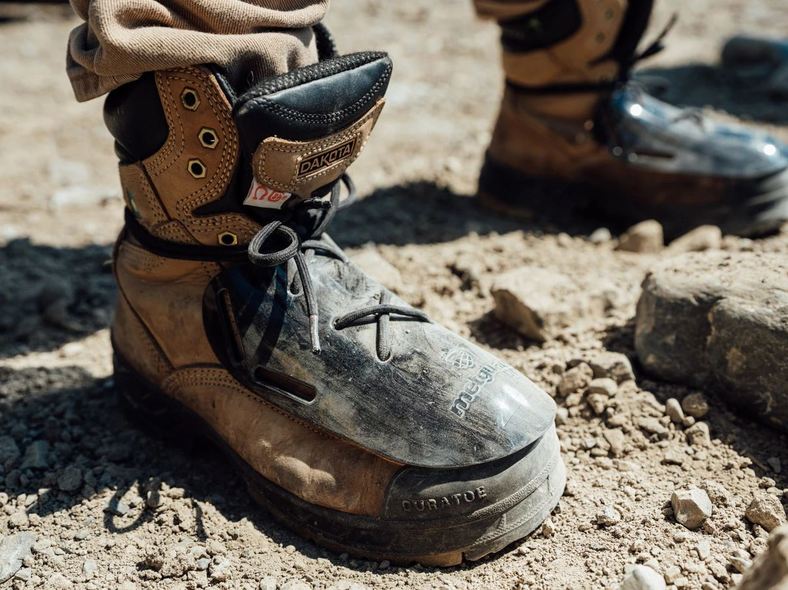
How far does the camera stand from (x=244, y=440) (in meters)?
1.54

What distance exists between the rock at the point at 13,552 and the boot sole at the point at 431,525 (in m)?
0.38

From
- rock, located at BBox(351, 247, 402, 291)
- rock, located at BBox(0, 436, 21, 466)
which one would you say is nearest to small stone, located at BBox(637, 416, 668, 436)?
rock, located at BBox(351, 247, 402, 291)

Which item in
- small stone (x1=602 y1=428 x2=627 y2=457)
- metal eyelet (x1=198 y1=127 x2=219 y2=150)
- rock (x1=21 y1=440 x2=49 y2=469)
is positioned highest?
metal eyelet (x1=198 y1=127 x2=219 y2=150)

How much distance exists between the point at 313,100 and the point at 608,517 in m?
0.87

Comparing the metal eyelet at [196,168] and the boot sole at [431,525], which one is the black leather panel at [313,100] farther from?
the boot sole at [431,525]

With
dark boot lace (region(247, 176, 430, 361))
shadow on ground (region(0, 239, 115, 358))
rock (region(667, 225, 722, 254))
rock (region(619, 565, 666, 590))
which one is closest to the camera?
rock (region(619, 565, 666, 590))

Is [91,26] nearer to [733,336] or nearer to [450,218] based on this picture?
[733,336]

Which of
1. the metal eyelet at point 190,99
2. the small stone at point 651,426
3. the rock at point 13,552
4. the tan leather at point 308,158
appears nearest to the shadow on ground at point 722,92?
the small stone at point 651,426

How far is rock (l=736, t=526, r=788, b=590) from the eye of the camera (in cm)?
103

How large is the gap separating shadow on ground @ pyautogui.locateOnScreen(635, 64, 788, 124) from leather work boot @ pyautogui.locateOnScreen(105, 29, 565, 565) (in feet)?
7.65

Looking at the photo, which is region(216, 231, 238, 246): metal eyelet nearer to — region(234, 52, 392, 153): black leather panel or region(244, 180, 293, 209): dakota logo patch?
region(244, 180, 293, 209): dakota logo patch

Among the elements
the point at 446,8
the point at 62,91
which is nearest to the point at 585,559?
the point at 62,91

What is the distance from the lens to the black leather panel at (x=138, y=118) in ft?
4.57

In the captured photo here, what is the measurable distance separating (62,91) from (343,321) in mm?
2870
